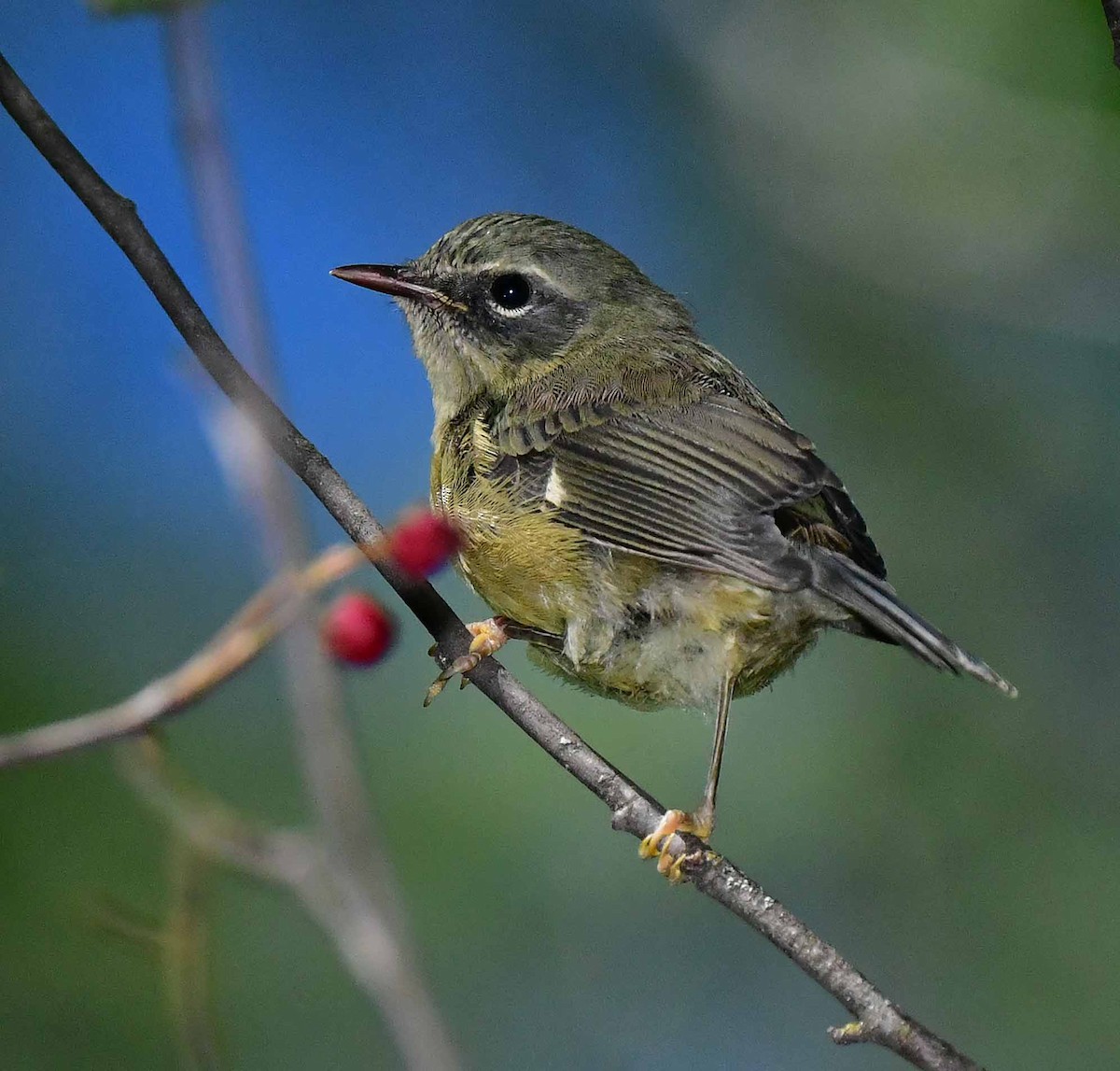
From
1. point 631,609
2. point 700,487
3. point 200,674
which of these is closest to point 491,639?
point 631,609

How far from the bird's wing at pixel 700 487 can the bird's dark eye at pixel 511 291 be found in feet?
1.80

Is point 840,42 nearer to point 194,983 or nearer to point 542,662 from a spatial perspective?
point 542,662

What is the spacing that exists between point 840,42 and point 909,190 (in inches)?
32.6

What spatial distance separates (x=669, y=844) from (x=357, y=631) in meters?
1.05

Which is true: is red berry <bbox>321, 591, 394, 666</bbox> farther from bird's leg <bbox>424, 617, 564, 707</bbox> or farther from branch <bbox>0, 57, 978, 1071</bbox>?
bird's leg <bbox>424, 617, 564, 707</bbox>

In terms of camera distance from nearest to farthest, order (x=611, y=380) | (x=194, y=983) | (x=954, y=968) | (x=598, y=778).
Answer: (x=194, y=983) < (x=598, y=778) < (x=611, y=380) < (x=954, y=968)

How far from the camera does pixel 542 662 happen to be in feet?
11.6

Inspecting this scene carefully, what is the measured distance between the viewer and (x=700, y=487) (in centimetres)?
332

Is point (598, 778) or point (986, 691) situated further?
point (986, 691)

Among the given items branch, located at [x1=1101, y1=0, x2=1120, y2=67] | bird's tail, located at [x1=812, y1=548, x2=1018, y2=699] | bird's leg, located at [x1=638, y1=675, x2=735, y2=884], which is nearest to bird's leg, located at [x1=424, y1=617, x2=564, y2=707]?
bird's leg, located at [x1=638, y1=675, x2=735, y2=884]

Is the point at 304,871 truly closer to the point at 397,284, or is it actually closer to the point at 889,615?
the point at 889,615

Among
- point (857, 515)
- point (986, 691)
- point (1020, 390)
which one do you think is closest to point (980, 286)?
point (1020, 390)

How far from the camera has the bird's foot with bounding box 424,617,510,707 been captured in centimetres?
259

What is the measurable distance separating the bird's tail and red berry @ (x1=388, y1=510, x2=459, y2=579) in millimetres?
1312
